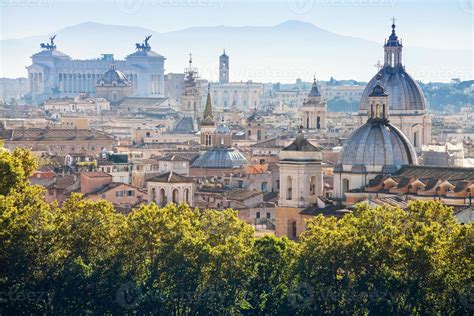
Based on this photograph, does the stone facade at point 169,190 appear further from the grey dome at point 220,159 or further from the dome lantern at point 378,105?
the grey dome at point 220,159

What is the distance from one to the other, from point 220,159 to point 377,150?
35.1m

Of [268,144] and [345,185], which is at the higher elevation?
[345,185]

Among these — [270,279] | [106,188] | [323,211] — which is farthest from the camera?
[106,188]

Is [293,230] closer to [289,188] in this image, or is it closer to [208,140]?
[289,188]

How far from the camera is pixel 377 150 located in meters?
83.3

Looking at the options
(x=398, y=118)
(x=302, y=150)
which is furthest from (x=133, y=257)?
(x=398, y=118)

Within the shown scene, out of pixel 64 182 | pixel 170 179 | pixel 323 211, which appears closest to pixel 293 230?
pixel 323 211

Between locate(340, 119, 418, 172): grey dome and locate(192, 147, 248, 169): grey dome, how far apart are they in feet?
107

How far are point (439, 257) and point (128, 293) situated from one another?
932 centimetres

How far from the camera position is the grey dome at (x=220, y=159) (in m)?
117

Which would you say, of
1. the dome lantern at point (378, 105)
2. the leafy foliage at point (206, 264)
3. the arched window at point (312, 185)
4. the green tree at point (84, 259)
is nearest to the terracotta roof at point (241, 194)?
the dome lantern at point (378, 105)

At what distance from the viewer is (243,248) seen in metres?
63.3

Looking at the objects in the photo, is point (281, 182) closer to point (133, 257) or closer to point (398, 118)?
point (133, 257)

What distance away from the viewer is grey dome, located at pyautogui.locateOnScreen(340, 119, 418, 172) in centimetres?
8325
